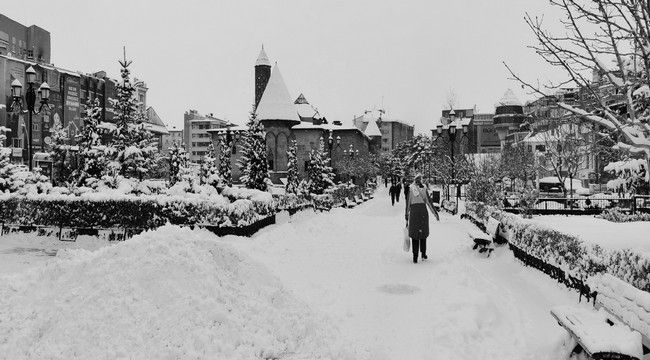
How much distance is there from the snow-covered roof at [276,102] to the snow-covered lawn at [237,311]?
60.2 meters

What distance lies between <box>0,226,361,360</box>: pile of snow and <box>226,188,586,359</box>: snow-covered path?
81cm

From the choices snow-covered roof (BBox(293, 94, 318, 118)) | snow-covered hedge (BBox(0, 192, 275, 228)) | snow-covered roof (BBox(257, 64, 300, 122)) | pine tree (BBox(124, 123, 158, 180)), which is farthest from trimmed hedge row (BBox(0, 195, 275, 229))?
snow-covered roof (BBox(293, 94, 318, 118))

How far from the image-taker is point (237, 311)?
18.2 feet

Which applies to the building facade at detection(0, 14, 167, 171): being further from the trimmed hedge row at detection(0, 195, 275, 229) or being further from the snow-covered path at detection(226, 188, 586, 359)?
the snow-covered path at detection(226, 188, 586, 359)

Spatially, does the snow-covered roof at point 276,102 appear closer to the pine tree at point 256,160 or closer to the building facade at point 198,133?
the pine tree at point 256,160

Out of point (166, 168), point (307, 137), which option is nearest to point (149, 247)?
point (307, 137)

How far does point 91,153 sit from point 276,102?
45.9m

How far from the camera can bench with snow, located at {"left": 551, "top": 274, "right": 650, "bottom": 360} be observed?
161 inches

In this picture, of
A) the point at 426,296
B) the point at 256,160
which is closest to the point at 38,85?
the point at 256,160

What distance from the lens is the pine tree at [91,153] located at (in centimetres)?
2339

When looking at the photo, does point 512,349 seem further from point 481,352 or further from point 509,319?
point 509,319

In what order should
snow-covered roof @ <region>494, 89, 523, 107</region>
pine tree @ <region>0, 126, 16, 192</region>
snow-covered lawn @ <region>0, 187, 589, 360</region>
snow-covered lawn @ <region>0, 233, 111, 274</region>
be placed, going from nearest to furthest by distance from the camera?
snow-covered lawn @ <region>0, 187, 589, 360</region> → snow-covered lawn @ <region>0, 233, 111, 274</region> → pine tree @ <region>0, 126, 16, 192</region> → snow-covered roof @ <region>494, 89, 523, 107</region>

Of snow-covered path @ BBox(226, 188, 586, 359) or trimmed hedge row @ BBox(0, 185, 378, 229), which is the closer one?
snow-covered path @ BBox(226, 188, 586, 359)

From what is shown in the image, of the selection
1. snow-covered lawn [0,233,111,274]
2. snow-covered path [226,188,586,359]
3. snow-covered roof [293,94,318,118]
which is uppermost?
snow-covered roof [293,94,318,118]
